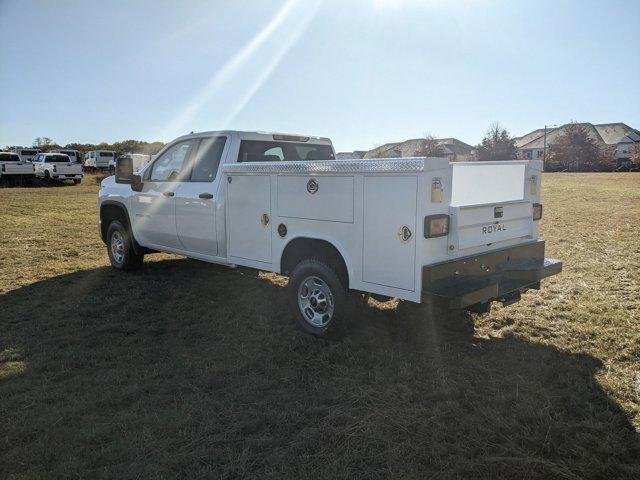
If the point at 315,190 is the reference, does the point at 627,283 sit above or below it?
below

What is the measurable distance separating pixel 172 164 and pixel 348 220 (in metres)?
3.15

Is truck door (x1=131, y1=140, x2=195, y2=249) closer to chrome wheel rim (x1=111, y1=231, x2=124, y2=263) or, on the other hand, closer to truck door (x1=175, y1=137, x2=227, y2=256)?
truck door (x1=175, y1=137, x2=227, y2=256)

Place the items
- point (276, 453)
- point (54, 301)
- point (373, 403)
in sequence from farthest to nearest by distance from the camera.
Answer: point (54, 301)
point (373, 403)
point (276, 453)

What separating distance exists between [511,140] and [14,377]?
2717 inches

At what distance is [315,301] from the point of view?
4.99 metres

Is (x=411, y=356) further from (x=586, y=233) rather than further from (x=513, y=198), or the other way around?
(x=586, y=233)

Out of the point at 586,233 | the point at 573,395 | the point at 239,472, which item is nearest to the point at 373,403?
the point at 239,472

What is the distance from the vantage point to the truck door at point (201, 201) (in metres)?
5.96

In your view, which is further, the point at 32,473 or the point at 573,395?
the point at 573,395

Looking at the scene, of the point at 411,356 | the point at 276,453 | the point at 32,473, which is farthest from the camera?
the point at 411,356

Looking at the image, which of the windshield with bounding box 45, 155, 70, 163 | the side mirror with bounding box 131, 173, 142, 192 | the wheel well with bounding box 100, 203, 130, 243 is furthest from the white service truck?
the windshield with bounding box 45, 155, 70, 163

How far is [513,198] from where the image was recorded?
5238 mm

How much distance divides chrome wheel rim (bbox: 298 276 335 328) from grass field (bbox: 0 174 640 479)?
0.20 m

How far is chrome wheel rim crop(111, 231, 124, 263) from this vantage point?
7.83 m
